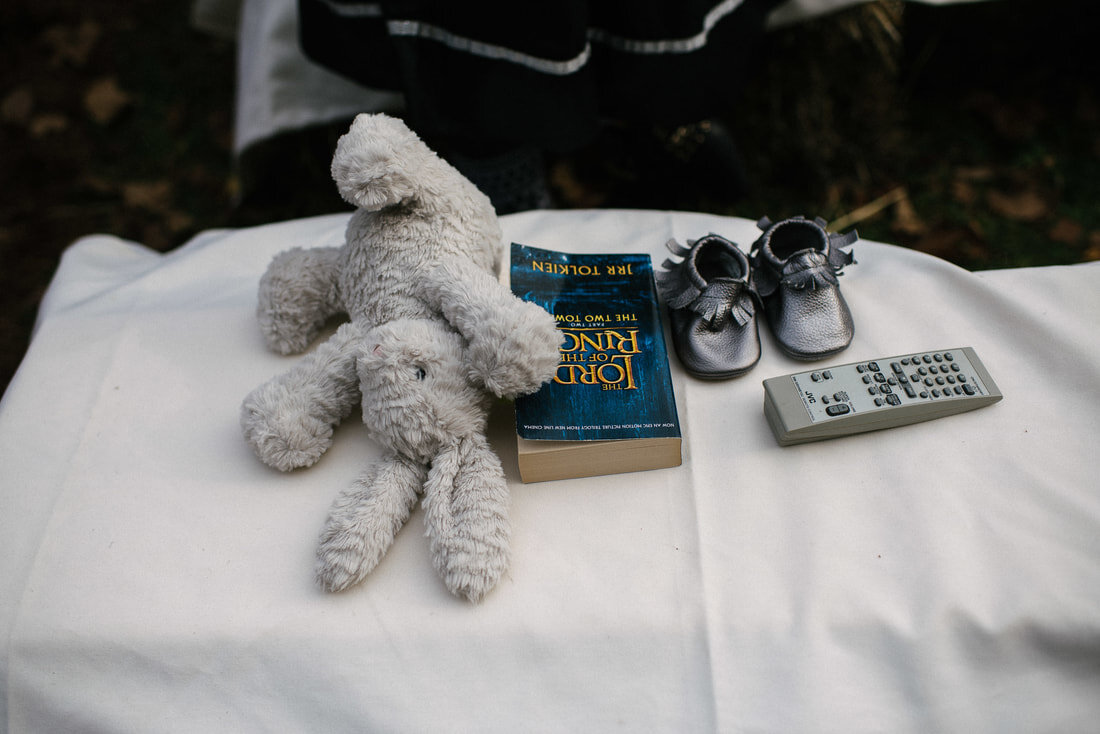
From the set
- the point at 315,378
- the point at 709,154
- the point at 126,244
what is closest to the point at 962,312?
the point at 709,154

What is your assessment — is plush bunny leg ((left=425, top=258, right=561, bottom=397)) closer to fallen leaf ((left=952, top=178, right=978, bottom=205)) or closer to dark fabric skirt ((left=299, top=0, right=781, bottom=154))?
dark fabric skirt ((left=299, top=0, right=781, bottom=154))

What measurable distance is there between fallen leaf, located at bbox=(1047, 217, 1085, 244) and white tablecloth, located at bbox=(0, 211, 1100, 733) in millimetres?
704

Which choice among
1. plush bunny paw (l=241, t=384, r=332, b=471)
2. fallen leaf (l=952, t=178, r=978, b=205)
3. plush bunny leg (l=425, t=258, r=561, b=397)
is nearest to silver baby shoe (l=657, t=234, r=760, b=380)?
plush bunny leg (l=425, t=258, r=561, b=397)

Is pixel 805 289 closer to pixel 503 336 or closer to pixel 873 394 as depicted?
pixel 873 394

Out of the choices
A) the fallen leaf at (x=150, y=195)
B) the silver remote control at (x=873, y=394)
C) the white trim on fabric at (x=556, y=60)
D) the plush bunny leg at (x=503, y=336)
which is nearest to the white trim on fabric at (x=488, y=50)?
the white trim on fabric at (x=556, y=60)

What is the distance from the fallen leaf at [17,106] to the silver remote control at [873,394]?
6.42ft

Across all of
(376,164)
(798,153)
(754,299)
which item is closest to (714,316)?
(754,299)

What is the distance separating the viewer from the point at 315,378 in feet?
2.48

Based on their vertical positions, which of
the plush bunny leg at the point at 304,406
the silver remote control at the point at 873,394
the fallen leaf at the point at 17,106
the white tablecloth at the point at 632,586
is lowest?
the fallen leaf at the point at 17,106

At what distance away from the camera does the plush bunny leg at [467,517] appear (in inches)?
25.5

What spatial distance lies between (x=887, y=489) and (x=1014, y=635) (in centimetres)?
17

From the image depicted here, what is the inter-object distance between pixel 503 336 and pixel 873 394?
41 cm

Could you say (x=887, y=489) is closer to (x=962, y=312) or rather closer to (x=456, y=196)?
(x=962, y=312)

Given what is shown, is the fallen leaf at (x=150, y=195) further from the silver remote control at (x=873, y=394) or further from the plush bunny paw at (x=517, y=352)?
the silver remote control at (x=873, y=394)
